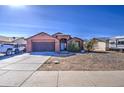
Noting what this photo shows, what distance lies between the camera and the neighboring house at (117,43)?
2833cm

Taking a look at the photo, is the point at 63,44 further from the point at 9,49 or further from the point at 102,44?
the point at 102,44

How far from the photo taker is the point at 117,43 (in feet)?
97.7

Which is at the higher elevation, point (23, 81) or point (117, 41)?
point (117, 41)

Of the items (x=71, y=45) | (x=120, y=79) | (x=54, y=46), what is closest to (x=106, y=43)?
(x=71, y=45)

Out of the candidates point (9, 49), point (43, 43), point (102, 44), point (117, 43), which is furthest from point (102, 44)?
point (9, 49)

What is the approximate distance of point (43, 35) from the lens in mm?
25062

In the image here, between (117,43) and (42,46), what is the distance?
522 inches

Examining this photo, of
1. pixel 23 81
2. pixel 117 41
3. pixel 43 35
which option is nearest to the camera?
pixel 23 81

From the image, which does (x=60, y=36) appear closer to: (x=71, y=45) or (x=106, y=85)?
(x=71, y=45)

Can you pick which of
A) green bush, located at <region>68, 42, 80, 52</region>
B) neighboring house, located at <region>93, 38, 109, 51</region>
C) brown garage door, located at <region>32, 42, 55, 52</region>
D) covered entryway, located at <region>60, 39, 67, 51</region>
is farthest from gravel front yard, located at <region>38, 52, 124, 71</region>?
neighboring house, located at <region>93, 38, 109, 51</region>

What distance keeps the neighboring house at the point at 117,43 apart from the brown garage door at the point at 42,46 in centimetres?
1140

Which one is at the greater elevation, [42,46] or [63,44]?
[63,44]
